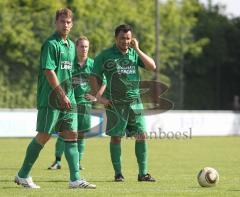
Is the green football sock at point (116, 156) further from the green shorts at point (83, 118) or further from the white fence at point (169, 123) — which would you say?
the white fence at point (169, 123)

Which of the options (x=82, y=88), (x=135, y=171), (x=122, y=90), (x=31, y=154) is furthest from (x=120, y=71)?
(x=135, y=171)

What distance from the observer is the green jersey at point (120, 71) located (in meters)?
11.7

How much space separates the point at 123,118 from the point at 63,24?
7.65 feet

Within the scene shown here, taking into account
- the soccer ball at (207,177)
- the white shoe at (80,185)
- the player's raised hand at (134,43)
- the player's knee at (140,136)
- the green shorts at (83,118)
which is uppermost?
the player's raised hand at (134,43)

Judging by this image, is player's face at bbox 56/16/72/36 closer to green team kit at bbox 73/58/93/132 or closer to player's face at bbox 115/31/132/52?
player's face at bbox 115/31/132/52

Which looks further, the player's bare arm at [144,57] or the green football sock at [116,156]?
the green football sock at [116,156]

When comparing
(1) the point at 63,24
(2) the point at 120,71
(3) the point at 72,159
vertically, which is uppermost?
(1) the point at 63,24

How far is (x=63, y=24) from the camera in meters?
9.91

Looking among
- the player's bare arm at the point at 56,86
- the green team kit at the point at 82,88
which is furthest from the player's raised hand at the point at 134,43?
the green team kit at the point at 82,88

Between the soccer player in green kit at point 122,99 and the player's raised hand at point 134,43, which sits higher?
the player's raised hand at point 134,43

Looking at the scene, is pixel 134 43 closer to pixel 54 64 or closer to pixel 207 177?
pixel 54 64

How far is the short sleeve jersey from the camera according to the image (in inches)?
533

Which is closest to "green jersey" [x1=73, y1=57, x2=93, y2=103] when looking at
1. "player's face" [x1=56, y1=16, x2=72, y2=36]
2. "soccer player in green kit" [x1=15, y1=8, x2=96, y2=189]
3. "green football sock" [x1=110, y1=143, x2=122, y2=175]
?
"green football sock" [x1=110, y1=143, x2=122, y2=175]

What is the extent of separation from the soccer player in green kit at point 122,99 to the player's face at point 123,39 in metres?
0.02
